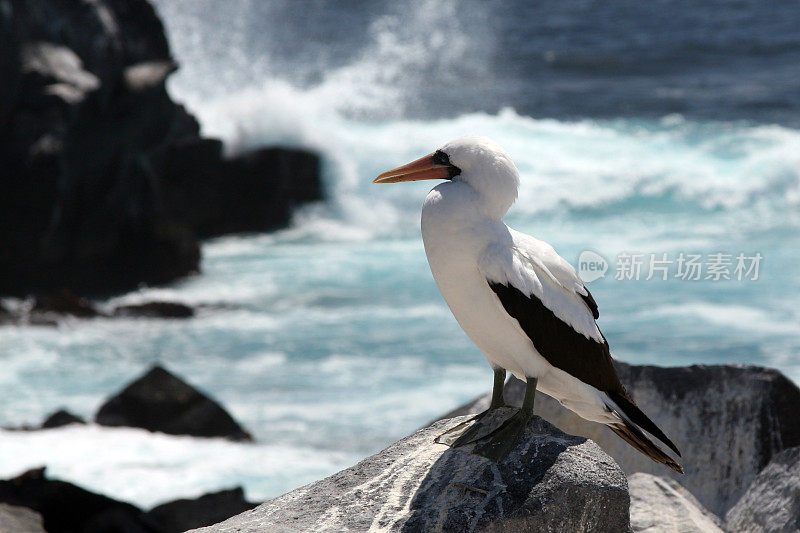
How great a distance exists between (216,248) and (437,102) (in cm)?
1558

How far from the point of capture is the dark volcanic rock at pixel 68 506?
6578mm

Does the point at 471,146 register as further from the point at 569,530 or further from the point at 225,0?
the point at 225,0

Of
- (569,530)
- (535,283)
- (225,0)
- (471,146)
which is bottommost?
(569,530)

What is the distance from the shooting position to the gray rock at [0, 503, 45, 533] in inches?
242


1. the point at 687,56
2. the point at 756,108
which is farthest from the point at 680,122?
the point at 687,56

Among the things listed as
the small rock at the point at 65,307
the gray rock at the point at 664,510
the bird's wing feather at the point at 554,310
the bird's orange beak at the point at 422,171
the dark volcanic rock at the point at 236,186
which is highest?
the dark volcanic rock at the point at 236,186

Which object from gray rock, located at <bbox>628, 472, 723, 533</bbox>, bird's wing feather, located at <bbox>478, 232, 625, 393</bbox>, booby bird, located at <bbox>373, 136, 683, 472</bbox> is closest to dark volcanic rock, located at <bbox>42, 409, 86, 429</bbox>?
gray rock, located at <bbox>628, 472, 723, 533</bbox>

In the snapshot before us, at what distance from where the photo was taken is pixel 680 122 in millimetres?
28469

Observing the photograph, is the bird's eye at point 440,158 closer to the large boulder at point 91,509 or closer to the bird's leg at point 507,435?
the bird's leg at point 507,435

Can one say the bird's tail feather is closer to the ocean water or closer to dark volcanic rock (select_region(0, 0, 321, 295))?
the ocean water

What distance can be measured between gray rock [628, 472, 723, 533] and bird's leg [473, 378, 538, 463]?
3.64 feet

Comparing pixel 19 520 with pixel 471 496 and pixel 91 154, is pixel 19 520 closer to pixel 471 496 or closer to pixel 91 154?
pixel 471 496

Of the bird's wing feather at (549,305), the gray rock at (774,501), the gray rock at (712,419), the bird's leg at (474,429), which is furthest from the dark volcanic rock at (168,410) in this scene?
the bird's wing feather at (549,305)

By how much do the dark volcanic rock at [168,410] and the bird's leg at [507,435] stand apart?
610 centimetres
